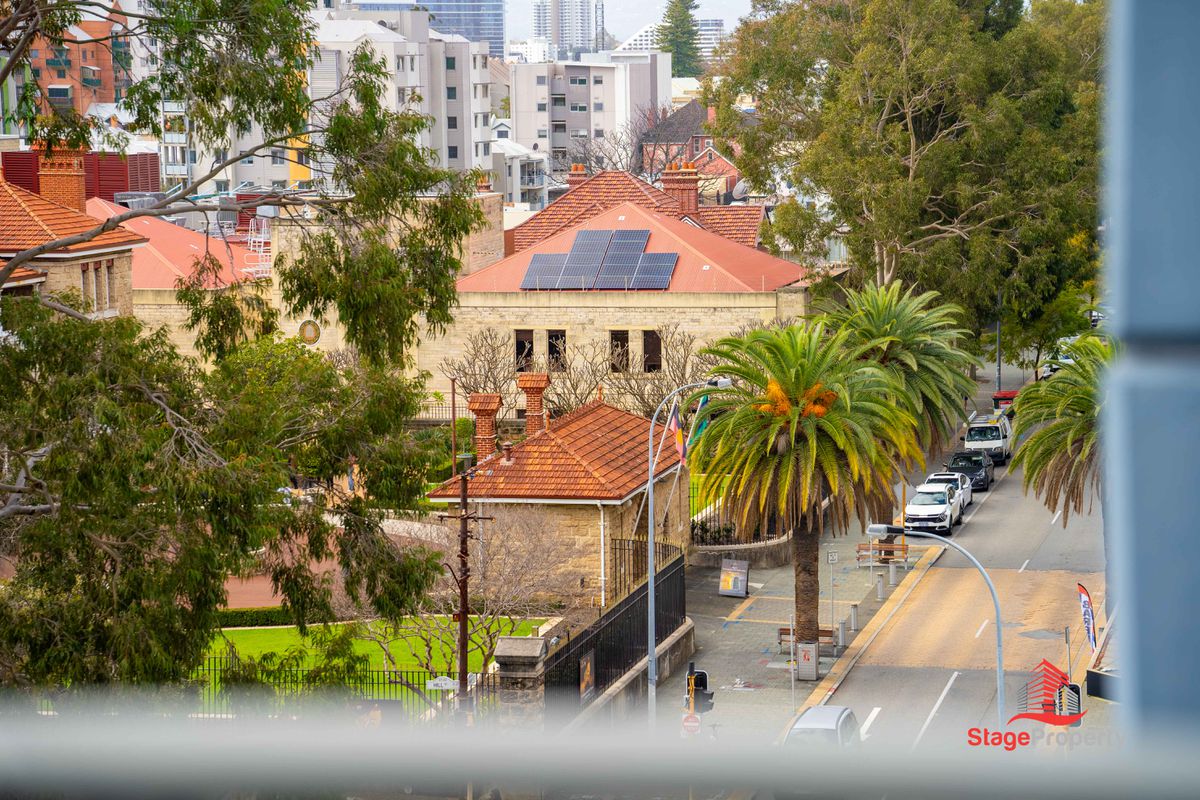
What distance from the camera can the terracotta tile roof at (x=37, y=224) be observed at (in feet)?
129

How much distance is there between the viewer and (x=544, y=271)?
59656 millimetres

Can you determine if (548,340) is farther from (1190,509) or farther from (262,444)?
(1190,509)

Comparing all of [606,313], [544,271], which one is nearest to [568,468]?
[606,313]

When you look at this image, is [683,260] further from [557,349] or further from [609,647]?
[609,647]

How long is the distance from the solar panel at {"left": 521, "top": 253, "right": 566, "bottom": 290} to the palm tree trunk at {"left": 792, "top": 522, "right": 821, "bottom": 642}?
25534mm

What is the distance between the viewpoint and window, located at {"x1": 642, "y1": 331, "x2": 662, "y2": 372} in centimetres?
5834

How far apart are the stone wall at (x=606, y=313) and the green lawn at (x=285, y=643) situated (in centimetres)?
2340

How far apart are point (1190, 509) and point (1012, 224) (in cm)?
5897

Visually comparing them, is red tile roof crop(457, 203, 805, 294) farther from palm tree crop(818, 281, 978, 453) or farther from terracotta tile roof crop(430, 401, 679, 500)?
terracotta tile roof crop(430, 401, 679, 500)

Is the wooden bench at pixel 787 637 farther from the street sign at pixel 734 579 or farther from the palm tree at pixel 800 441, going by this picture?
the street sign at pixel 734 579

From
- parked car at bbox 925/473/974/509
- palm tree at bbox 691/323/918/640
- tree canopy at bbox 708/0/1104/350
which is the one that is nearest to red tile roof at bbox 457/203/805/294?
tree canopy at bbox 708/0/1104/350

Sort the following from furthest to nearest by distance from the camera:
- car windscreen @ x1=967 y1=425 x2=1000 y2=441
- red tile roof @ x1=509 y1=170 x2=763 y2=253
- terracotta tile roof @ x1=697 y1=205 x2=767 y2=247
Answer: terracotta tile roof @ x1=697 y1=205 x2=767 y2=247 < red tile roof @ x1=509 y1=170 x2=763 y2=253 < car windscreen @ x1=967 y1=425 x2=1000 y2=441

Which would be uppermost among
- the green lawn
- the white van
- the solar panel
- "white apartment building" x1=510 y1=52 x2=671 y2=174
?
"white apartment building" x1=510 y1=52 x2=671 y2=174

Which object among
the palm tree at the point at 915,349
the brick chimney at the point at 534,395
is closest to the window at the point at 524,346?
the palm tree at the point at 915,349
